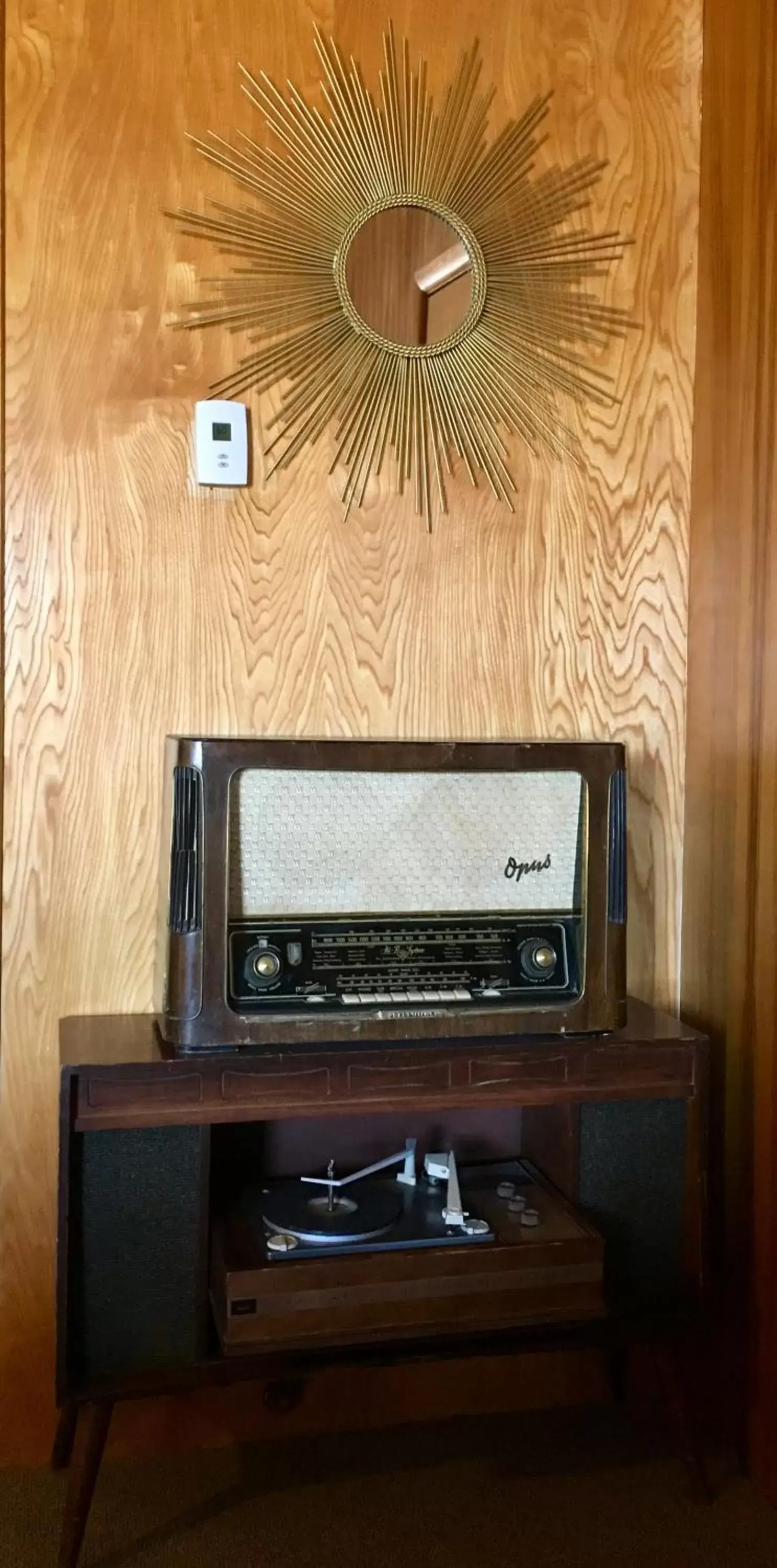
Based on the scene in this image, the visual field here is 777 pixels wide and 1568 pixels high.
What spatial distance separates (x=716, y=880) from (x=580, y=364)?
0.73 m

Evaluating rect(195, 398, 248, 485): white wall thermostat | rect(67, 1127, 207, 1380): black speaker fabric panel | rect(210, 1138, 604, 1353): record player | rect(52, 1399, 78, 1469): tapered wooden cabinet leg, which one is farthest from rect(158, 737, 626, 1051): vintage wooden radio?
rect(52, 1399, 78, 1469): tapered wooden cabinet leg

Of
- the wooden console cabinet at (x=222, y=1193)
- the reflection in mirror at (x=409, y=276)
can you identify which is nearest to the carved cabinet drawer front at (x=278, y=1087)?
the wooden console cabinet at (x=222, y=1193)

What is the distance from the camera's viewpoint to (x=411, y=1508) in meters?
1.56

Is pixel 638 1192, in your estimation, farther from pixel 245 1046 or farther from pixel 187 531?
pixel 187 531

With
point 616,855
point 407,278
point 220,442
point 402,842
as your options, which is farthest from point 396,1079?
point 407,278

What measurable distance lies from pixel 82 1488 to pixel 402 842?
0.80m

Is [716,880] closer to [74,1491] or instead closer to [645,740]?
[645,740]

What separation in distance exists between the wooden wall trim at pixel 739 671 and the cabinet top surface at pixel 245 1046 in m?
0.13

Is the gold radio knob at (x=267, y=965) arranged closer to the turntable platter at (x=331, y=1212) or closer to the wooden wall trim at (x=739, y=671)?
the turntable platter at (x=331, y=1212)

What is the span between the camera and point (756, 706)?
1631mm

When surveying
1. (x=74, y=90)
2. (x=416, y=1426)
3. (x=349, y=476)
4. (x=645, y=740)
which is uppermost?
(x=74, y=90)

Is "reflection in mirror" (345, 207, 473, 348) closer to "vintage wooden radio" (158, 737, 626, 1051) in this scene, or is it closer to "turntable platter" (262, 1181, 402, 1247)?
"vintage wooden radio" (158, 737, 626, 1051)

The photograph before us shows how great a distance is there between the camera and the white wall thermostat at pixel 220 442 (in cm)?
162

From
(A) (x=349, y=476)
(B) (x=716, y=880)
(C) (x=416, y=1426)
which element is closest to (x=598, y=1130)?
(B) (x=716, y=880)
